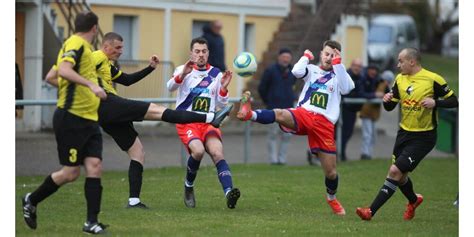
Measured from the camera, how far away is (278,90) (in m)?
22.1

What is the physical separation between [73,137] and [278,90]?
1111cm

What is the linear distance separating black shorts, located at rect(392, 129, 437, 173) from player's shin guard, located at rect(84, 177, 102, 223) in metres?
3.85

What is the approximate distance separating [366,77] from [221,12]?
24.8 feet

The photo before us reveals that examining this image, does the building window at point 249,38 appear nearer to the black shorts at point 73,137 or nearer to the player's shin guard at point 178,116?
the player's shin guard at point 178,116

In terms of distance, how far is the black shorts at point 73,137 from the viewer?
11.3m

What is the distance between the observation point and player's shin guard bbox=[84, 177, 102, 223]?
1141 centimetres

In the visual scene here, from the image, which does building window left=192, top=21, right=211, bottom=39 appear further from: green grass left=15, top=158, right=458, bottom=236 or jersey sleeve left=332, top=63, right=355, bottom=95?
jersey sleeve left=332, top=63, right=355, bottom=95

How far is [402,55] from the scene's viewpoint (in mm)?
13367

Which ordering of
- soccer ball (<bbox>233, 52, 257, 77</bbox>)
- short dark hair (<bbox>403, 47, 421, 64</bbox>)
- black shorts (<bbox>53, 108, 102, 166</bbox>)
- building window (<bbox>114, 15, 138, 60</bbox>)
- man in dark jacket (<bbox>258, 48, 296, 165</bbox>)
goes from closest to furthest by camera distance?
black shorts (<bbox>53, 108, 102, 166</bbox>), short dark hair (<bbox>403, 47, 421, 64</bbox>), soccer ball (<bbox>233, 52, 257, 77</bbox>), man in dark jacket (<bbox>258, 48, 296, 165</bbox>), building window (<bbox>114, 15, 138, 60</bbox>)

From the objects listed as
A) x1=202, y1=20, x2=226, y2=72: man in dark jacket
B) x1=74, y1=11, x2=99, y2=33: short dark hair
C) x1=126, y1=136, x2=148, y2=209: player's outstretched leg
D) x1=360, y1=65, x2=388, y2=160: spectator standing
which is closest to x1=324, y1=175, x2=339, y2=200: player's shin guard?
x1=126, y1=136, x2=148, y2=209: player's outstretched leg

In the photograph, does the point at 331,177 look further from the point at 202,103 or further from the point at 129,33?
the point at 129,33

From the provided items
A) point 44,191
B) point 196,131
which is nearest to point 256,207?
point 196,131

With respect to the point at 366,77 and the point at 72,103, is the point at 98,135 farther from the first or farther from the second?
the point at 366,77
